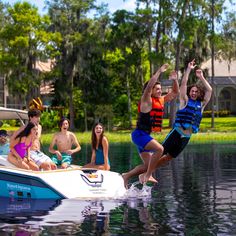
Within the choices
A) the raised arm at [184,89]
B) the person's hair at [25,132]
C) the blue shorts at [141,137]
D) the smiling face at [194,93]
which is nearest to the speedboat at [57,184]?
the person's hair at [25,132]

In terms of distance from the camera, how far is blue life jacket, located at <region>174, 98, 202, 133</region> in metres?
11.1

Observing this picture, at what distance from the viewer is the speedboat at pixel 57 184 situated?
1181cm

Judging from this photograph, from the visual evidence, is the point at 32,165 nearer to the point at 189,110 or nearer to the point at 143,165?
the point at 143,165

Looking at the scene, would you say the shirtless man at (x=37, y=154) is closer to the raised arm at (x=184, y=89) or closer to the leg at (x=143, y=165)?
the leg at (x=143, y=165)

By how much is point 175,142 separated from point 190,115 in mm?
597

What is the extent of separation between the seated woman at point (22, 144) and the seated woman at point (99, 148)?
148 centimetres

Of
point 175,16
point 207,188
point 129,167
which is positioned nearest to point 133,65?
point 175,16

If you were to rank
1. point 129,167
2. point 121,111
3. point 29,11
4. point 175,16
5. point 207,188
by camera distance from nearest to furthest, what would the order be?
1. point 207,188
2. point 129,167
3. point 175,16
4. point 29,11
5. point 121,111

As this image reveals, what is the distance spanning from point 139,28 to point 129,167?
3319 cm

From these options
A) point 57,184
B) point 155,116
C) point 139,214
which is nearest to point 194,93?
point 155,116

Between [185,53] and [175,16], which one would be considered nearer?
[175,16]

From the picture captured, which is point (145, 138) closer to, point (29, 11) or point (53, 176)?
point (53, 176)

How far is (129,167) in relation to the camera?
Result: 19.6m

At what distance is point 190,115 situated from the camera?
36.7 feet
